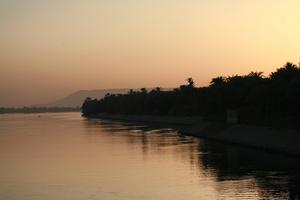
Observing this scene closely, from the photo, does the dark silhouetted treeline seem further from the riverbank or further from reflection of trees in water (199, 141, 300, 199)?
reflection of trees in water (199, 141, 300, 199)

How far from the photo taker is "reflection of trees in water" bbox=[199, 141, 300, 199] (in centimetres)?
3422

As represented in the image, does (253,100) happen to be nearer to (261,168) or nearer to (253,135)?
(253,135)

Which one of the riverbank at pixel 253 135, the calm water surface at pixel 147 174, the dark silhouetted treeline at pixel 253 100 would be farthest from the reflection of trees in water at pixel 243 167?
the dark silhouetted treeline at pixel 253 100

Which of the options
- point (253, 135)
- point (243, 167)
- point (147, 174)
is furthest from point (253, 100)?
point (147, 174)

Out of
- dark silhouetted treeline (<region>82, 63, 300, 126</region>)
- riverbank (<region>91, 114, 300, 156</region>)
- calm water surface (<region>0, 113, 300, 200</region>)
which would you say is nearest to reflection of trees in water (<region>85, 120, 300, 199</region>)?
calm water surface (<region>0, 113, 300, 200</region>)

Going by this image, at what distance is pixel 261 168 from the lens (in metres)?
44.4

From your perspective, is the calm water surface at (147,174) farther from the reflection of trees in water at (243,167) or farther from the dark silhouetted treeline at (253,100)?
the dark silhouetted treeline at (253,100)

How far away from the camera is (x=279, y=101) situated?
6881 centimetres

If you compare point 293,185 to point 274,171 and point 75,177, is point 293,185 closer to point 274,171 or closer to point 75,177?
point 274,171

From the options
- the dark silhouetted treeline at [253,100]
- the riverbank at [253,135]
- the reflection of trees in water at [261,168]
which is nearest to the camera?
the reflection of trees in water at [261,168]

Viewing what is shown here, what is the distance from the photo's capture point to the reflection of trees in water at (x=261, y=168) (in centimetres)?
3422

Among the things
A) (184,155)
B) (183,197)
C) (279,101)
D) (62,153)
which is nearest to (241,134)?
(279,101)

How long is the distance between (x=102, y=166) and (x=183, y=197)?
16214mm

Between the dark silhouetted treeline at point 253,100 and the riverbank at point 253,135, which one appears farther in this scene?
the dark silhouetted treeline at point 253,100
